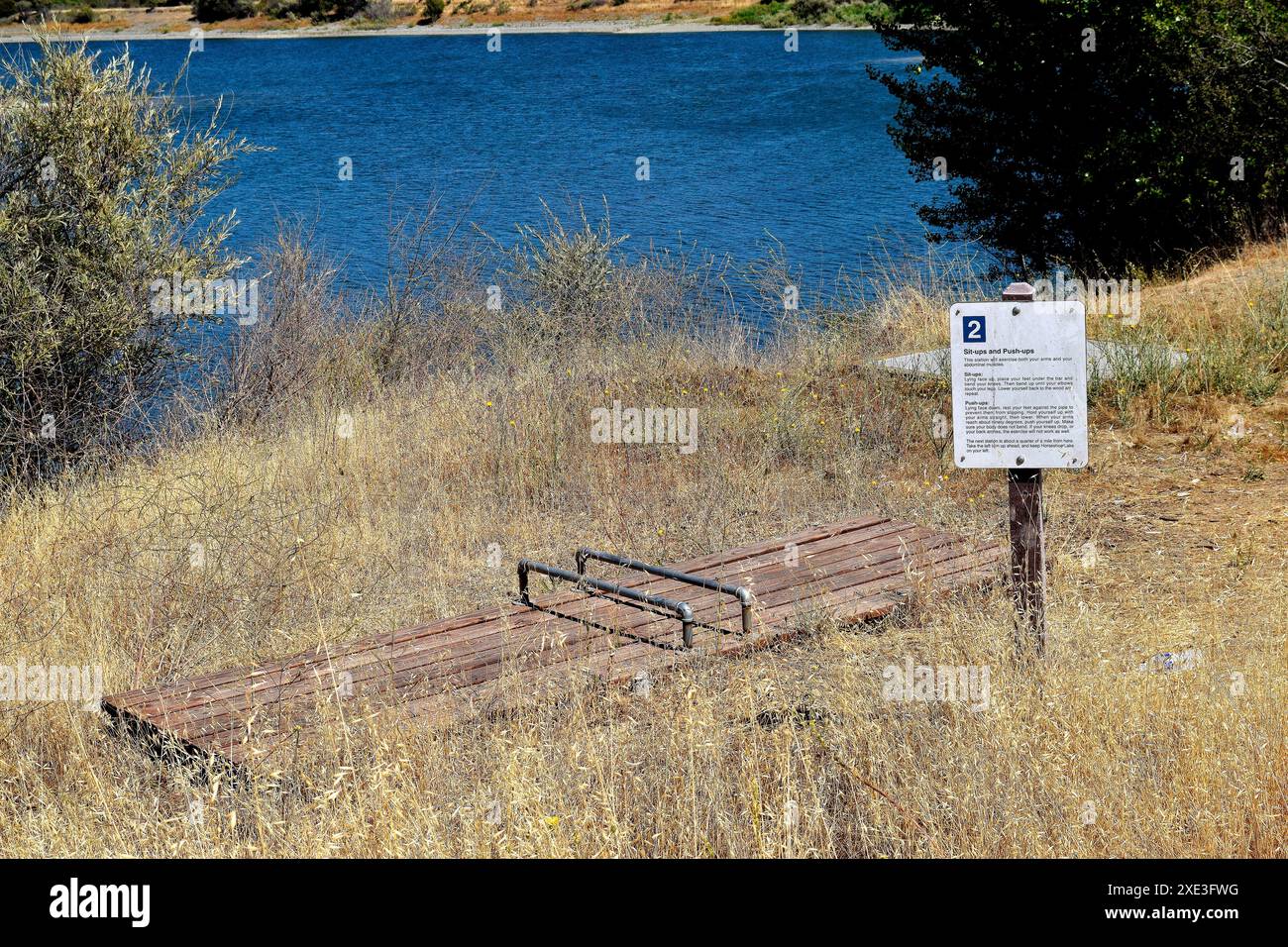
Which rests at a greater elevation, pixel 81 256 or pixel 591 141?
pixel 591 141

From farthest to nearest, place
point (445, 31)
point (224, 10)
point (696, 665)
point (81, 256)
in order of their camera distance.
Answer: point (224, 10) < point (445, 31) < point (81, 256) < point (696, 665)

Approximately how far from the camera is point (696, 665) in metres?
5.00

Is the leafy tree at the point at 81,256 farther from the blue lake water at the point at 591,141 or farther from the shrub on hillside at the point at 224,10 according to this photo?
the shrub on hillside at the point at 224,10

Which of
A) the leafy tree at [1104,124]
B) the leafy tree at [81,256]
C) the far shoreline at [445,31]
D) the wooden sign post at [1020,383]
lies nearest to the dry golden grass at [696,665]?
the wooden sign post at [1020,383]

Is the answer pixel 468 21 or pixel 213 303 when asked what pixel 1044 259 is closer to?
pixel 213 303

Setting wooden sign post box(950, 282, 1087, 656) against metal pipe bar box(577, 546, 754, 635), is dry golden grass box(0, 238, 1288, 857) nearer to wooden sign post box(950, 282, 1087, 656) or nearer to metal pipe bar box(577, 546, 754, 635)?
metal pipe bar box(577, 546, 754, 635)

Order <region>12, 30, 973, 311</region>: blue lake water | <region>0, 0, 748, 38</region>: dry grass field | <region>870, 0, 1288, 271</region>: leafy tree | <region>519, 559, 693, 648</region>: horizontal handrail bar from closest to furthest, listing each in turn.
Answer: <region>519, 559, 693, 648</region>: horizontal handrail bar → <region>870, 0, 1288, 271</region>: leafy tree → <region>12, 30, 973, 311</region>: blue lake water → <region>0, 0, 748, 38</region>: dry grass field

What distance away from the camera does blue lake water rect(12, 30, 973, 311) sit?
73.1ft

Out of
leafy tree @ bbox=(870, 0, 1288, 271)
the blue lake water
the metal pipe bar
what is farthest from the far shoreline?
the metal pipe bar

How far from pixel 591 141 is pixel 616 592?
96.0 feet

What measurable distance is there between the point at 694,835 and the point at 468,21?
72.9 meters

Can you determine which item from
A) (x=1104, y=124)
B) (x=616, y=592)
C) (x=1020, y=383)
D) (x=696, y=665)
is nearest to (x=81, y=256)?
(x=616, y=592)

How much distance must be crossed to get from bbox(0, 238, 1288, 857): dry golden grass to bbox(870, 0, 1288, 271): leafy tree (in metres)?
2.17

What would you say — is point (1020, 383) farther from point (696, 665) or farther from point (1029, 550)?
point (696, 665)
